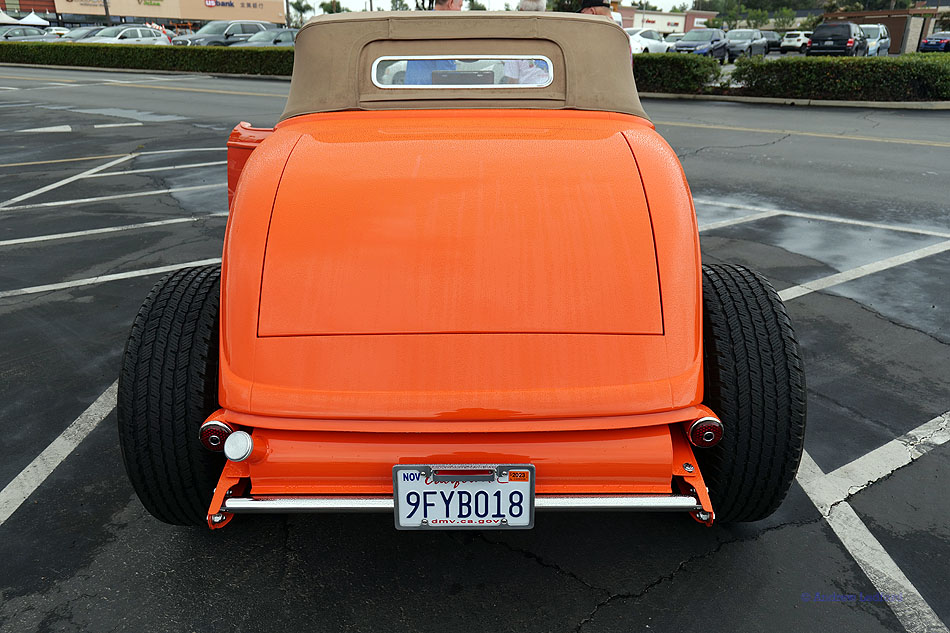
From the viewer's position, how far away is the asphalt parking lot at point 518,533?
231cm

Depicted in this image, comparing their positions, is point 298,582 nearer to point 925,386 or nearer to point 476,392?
point 476,392

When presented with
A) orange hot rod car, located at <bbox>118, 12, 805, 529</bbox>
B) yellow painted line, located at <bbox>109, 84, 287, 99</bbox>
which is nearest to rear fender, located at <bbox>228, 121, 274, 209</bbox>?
orange hot rod car, located at <bbox>118, 12, 805, 529</bbox>

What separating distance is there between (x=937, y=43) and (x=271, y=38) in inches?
1286

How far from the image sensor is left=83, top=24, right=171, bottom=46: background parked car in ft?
99.9

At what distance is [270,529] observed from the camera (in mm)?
2695

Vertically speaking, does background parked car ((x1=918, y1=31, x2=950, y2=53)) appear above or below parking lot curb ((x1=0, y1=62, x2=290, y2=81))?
above

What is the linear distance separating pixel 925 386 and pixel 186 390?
3639 millimetres

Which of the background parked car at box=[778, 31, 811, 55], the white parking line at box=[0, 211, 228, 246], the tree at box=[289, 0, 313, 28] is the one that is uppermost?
the tree at box=[289, 0, 313, 28]

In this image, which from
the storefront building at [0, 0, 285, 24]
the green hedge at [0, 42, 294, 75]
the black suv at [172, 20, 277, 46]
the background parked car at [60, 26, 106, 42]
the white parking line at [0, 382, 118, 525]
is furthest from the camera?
the storefront building at [0, 0, 285, 24]

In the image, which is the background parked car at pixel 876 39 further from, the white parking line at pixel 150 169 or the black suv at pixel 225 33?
the white parking line at pixel 150 169

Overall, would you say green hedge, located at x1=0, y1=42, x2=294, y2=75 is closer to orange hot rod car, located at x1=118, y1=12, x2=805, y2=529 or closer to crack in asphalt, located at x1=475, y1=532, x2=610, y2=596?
orange hot rod car, located at x1=118, y1=12, x2=805, y2=529

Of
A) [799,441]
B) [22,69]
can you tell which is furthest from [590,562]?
[22,69]

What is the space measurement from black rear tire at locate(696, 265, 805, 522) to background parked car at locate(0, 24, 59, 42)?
39939 mm

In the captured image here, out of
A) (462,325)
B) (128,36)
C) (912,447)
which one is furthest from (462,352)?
(128,36)
